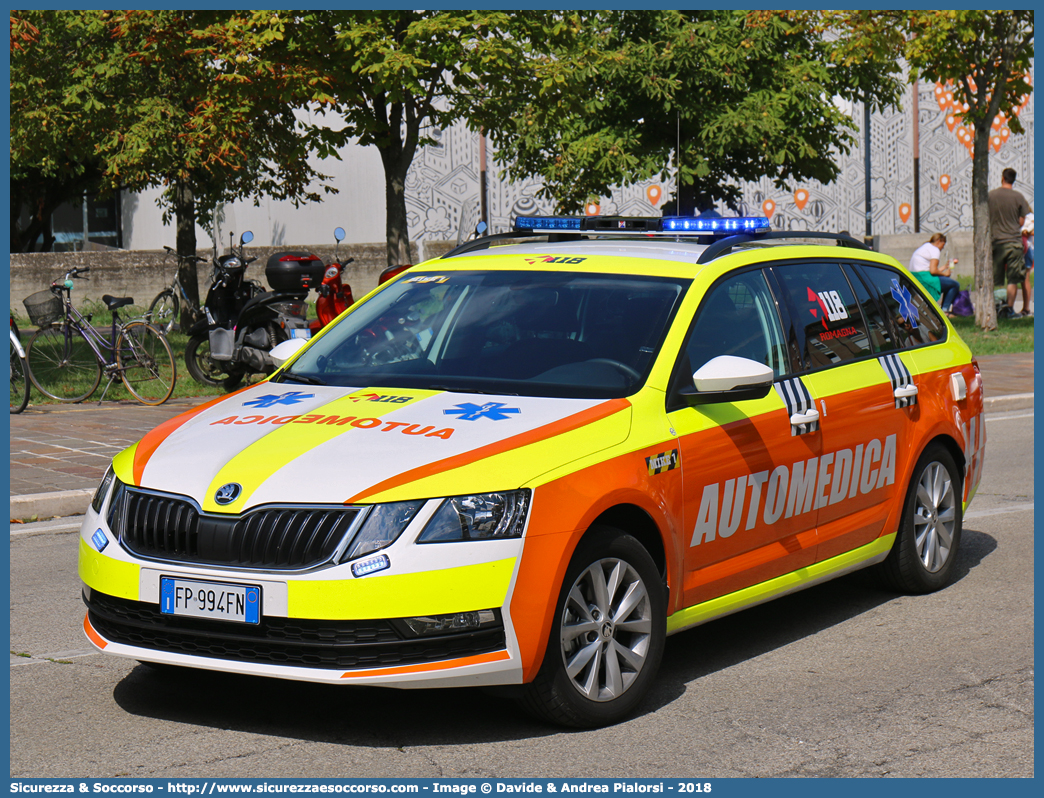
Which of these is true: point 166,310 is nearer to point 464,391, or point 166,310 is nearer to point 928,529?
point 928,529

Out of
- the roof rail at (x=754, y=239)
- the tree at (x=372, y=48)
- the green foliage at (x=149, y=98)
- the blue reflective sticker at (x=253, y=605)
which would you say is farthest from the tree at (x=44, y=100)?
the blue reflective sticker at (x=253, y=605)

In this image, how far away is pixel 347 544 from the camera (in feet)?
13.7

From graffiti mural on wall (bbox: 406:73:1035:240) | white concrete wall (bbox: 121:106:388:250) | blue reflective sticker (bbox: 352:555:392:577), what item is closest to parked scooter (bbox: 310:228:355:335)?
blue reflective sticker (bbox: 352:555:392:577)

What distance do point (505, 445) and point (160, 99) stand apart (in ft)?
48.0

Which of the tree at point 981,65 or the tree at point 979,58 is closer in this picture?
the tree at point 981,65

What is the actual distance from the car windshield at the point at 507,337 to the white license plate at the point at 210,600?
124 cm

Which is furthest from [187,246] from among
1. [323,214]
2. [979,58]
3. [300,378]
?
[300,378]

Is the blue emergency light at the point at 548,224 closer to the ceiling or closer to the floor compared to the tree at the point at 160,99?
closer to the floor

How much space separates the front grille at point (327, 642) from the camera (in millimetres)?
4227

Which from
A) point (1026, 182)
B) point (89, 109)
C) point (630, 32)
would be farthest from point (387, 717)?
point (1026, 182)

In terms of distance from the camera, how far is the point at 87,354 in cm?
1369

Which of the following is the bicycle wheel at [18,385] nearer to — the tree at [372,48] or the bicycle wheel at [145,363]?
the bicycle wheel at [145,363]

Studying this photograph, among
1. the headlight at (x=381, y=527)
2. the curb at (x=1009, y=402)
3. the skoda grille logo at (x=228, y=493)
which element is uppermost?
the skoda grille logo at (x=228, y=493)

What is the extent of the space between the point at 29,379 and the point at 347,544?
32.1ft
